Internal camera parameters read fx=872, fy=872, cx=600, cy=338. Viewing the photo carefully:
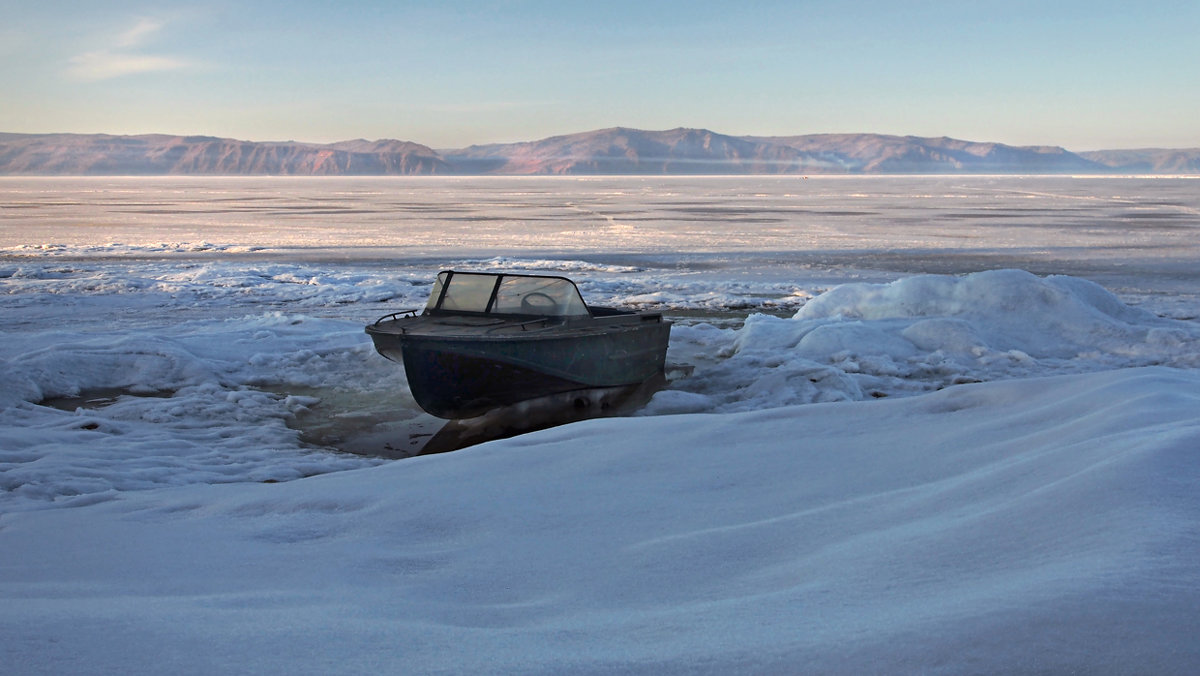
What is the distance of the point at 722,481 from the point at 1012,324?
9.08 meters

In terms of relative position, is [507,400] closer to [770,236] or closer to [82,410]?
[82,410]

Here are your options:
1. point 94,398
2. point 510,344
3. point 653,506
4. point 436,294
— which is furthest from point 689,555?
point 94,398

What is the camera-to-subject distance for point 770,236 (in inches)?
1286

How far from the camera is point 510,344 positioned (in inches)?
312

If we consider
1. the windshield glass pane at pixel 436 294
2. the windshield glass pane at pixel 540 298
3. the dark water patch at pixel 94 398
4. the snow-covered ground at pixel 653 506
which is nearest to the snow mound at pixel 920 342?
the snow-covered ground at pixel 653 506

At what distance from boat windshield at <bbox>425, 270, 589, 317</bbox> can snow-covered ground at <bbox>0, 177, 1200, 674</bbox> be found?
1.27 metres

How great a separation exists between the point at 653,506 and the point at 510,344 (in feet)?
12.3

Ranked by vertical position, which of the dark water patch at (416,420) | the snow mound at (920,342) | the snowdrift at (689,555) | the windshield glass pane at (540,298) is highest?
the windshield glass pane at (540,298)

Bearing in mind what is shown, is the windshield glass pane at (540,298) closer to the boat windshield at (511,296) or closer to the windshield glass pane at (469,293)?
the boat windshield at (511,296)

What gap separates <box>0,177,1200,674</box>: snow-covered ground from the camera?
2.44 meters

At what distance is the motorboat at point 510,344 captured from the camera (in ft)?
25.8

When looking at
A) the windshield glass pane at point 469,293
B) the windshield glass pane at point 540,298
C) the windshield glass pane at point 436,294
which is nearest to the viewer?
the windshield glass pane at point 540,298

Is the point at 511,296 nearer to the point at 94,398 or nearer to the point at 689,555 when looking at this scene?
the point at 94,398

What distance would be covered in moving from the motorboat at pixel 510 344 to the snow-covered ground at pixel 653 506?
0.70 m
